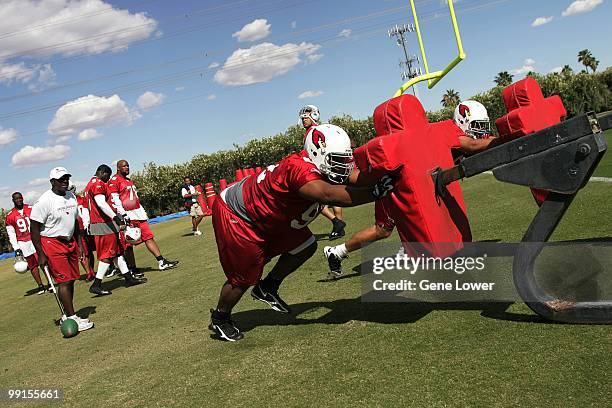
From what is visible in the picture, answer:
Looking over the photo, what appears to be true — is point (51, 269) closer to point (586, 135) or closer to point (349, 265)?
point (349, 265)

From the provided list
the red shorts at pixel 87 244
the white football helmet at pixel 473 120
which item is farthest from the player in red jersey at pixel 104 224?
the white football helmet at pixel 473 120

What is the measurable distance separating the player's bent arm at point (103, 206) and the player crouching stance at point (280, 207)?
4.62 m

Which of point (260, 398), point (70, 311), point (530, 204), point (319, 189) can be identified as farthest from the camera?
point (530, 204)

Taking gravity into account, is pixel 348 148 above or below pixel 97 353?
above

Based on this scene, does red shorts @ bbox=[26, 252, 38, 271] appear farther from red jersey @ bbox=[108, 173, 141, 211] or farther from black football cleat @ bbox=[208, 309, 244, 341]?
black football cleat @ bbox=[208, 309, 244, 341]

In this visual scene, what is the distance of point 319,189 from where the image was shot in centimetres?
433

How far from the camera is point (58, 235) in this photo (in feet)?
22.9

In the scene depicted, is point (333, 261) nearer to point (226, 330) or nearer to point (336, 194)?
point (226, 330)

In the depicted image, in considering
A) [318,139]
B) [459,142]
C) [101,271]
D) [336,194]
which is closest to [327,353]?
[336,194]

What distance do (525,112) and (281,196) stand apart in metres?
2.55

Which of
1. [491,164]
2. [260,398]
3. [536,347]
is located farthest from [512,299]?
[260,398]

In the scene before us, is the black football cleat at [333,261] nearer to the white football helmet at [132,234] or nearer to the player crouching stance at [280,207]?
the player crouching stance at [280,207]

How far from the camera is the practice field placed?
3.28m

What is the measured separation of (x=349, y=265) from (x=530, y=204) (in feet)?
12.1
